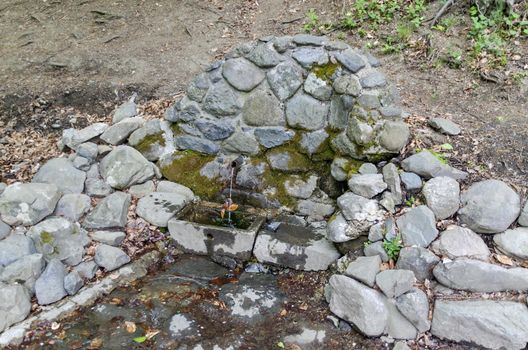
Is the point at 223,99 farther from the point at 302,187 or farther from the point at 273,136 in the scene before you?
the point at 302,187

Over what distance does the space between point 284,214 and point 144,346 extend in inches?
84.4

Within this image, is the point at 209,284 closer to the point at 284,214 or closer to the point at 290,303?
the point at 290,303

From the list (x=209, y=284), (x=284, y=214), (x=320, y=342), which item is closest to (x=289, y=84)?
(x=284, y=214)

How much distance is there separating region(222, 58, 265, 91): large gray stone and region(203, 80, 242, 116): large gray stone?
116 mm

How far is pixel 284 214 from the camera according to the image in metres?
5.14

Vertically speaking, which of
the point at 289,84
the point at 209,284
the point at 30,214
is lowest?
the point at 209,284

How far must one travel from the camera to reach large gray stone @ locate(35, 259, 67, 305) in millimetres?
4078

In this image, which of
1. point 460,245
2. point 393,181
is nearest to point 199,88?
point 393,181

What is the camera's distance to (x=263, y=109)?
5113 millimetres

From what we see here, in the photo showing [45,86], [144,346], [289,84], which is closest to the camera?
[144,346]

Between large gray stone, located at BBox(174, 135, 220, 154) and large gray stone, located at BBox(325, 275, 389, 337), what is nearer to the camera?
large gray stone, located at BBox(325, 275, 389, 337)

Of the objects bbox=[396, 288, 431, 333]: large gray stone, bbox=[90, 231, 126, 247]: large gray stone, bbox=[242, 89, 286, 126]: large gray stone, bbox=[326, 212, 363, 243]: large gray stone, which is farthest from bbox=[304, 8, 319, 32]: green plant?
bbox=[396, 288, 431, 333]: large gray stone

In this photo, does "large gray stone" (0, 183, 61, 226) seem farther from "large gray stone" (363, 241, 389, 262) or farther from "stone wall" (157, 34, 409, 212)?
"large gray stone" (363, 241, 389, 262)

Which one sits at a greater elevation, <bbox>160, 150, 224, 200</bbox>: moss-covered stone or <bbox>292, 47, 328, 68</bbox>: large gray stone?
<bbox>292, 47, 328, 68</bbox>: large gray stone
